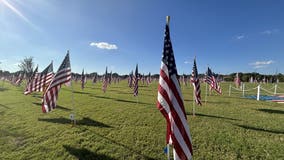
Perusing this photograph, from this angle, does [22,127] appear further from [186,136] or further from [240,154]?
[240,154]

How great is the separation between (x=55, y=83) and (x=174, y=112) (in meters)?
5.68

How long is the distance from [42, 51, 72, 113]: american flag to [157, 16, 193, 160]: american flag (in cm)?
537

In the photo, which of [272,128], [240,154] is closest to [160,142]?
[240,154]

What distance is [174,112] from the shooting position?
128 inches

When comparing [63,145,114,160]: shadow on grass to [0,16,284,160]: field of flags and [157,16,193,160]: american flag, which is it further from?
[157,16,193,160]: american flag

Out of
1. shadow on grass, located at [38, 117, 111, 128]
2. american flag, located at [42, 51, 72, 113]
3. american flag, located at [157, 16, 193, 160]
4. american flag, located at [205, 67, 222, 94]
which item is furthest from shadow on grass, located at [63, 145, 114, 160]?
american flag, located at [205, 67, 222, 94]

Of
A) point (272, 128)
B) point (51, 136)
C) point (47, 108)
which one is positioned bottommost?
point (51, 136)

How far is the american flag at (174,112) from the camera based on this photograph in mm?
3215

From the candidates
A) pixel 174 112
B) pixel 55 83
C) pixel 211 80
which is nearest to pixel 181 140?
pixel 174 112

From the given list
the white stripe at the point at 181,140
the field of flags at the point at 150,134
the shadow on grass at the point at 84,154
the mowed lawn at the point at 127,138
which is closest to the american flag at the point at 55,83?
the field of flags at the point at 150,134

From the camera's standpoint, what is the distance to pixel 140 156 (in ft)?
17.4

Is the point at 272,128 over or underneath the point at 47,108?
underneath

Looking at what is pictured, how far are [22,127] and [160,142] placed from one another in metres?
7.47

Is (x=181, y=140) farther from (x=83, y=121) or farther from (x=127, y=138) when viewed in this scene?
(x=83, y=121)
